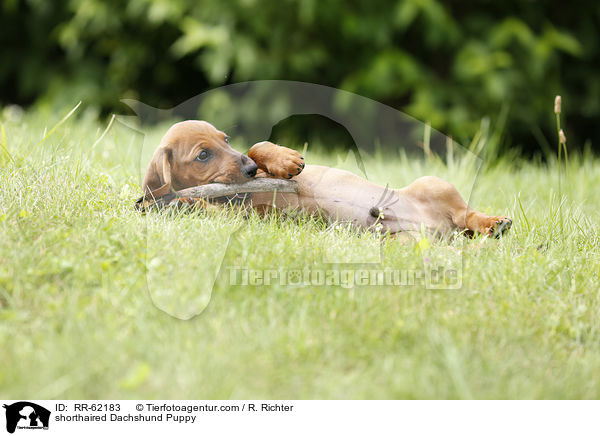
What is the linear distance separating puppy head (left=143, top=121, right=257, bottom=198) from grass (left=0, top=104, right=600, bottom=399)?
157mm

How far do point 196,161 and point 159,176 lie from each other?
6.0 inches

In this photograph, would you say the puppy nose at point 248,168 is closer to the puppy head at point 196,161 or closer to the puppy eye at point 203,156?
the puppy head at point 196,161

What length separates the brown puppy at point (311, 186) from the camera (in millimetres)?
1979

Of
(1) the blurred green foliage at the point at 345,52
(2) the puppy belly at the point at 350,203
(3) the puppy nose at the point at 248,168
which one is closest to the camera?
(3) the puppy nose at the point at 248,168

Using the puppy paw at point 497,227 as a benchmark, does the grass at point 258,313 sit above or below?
below

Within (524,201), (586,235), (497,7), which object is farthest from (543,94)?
(586,235)

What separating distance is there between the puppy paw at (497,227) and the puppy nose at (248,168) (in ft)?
3.14

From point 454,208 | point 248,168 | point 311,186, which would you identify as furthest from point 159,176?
point 454,208

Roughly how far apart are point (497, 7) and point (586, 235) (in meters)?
5.03
